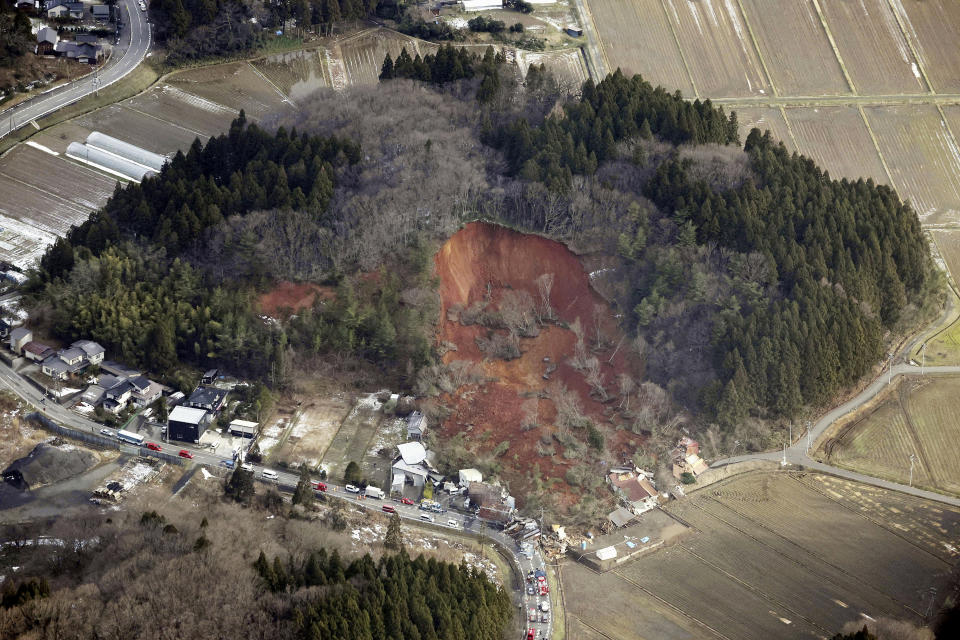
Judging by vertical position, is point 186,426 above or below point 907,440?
above

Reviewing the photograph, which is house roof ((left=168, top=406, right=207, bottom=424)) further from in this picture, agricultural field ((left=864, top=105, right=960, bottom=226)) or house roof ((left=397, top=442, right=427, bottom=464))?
agricultural field ((left=864, top=105, right=960, bottom=226))

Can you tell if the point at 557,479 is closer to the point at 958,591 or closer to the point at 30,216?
the point at 958,591

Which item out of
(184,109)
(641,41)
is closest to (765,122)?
(641,41)

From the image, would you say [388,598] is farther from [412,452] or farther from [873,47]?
[873,47]

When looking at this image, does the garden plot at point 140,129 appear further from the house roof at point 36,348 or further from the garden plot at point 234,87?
the house roof at point 36,348

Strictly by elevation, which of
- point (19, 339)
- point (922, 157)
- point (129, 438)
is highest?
point (922, 157)

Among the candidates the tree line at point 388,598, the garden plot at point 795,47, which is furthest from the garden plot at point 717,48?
the tree line at point 388,598
